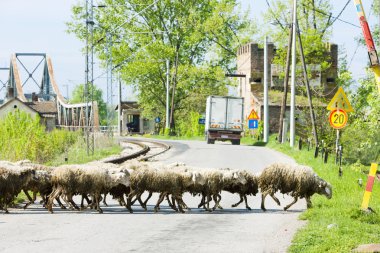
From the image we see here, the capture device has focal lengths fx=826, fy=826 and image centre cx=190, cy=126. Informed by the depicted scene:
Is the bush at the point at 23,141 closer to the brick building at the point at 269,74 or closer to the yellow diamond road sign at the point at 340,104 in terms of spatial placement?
the yellow diamond road sign at the point at 340,104

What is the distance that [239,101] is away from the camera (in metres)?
58.4

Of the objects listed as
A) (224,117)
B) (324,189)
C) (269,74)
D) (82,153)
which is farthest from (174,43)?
(324,189)

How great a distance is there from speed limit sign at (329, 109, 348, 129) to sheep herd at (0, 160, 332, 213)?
328 inches

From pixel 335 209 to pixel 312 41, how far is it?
5719 centimetres

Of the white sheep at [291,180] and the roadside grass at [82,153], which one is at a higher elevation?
the white sheep at [291,180]

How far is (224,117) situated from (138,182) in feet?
134

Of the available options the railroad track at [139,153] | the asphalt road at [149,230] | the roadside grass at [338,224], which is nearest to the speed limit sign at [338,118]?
the roadside grass at [338,224]

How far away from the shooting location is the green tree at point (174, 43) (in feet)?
294

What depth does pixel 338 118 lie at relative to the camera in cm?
2634

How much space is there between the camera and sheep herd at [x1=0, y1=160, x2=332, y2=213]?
16.7 m

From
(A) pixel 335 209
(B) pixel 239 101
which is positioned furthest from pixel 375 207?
(B) pixel 239 101

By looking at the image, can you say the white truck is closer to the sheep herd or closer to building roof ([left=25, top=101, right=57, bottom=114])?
the sheep herd

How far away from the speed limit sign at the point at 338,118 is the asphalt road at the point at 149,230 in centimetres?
790

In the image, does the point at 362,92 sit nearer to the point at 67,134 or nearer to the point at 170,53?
the point at 67,134
